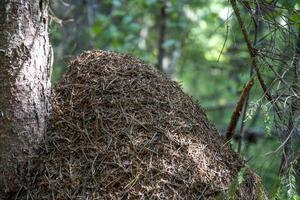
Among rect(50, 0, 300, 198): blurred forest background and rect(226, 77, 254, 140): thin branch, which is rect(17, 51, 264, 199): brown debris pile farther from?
rect(50, 0, 300, 198): blurred forest background

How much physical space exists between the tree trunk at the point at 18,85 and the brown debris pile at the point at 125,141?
109 millimetres

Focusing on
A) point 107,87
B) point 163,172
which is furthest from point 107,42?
point 163,172

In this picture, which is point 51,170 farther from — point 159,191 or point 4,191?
point 159,191

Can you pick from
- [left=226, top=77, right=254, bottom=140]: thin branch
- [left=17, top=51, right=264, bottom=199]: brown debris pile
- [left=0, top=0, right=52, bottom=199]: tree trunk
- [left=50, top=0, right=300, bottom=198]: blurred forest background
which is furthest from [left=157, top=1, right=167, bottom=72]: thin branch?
[left=0, top=0, right=52, bottom=199]: tree trunk

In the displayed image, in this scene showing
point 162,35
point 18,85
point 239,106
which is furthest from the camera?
→ point 162,35

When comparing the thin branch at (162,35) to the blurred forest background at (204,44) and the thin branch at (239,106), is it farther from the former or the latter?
the thin branch at (239,106)

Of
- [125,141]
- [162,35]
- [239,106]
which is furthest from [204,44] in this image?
[125,141]

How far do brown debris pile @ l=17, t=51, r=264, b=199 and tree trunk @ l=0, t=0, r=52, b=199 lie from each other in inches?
4.3

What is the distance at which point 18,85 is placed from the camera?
9.12 feet

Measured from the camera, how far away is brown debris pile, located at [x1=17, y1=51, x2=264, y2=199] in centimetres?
268

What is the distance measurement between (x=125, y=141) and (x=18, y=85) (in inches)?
26.2

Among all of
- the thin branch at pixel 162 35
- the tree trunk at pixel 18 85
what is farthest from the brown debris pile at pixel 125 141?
the thin branch at pixel 162 35

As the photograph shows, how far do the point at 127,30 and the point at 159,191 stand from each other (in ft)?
14.8

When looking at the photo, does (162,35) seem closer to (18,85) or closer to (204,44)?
(204,44)
